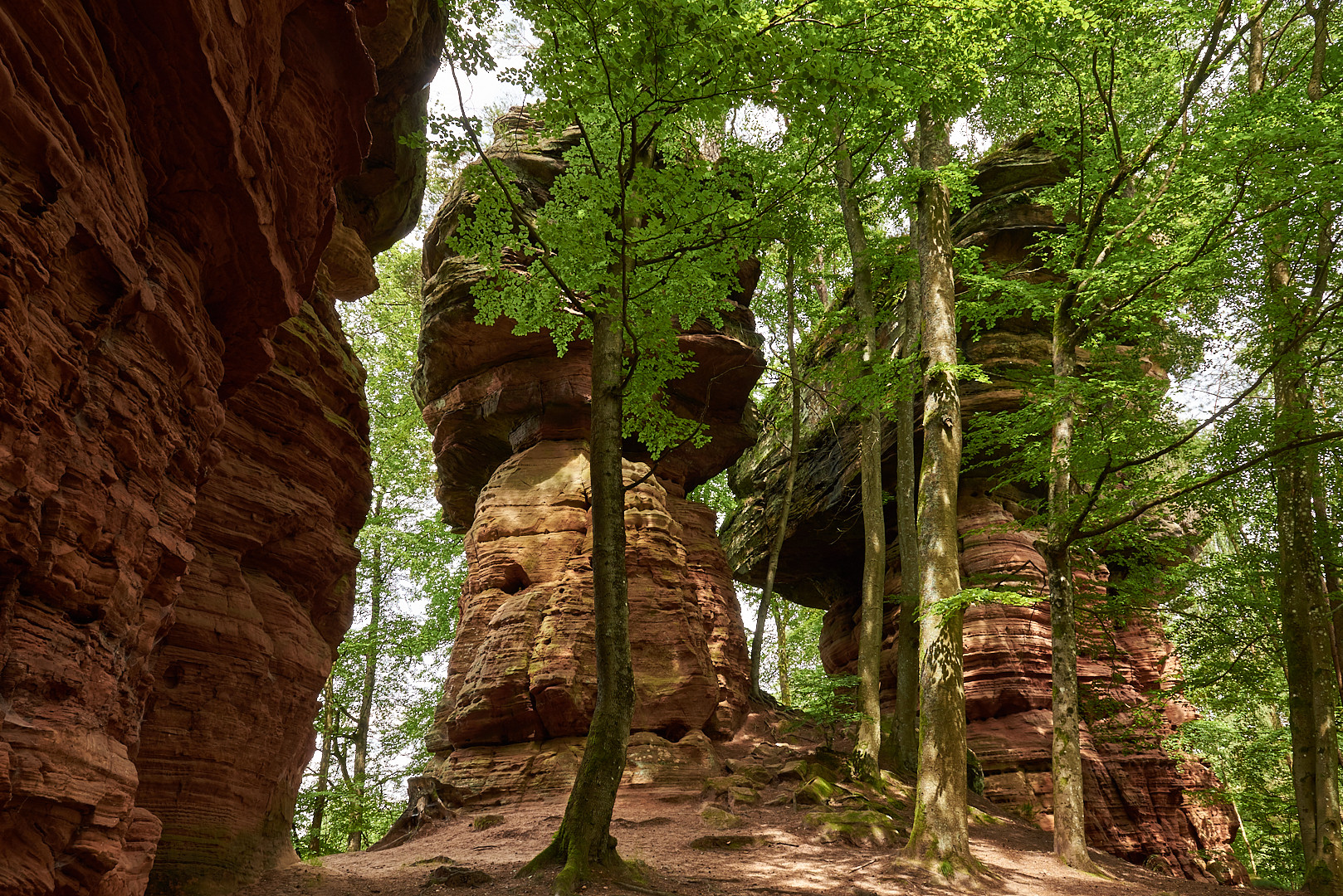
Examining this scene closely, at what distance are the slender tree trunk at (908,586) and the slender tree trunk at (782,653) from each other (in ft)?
37.4

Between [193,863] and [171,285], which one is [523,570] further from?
[171,285]

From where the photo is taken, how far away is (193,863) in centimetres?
739

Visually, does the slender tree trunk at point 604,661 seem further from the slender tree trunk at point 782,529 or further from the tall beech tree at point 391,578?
the tall beech tree at point 391,578

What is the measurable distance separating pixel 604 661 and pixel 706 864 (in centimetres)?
329

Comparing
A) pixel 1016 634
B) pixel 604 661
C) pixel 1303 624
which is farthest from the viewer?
pixel 1016 634

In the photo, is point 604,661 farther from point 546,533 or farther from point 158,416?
point 546,533

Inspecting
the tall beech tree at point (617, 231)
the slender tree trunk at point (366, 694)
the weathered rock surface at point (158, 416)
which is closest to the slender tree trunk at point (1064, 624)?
the tall beech tree at point (617, 231)

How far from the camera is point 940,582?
10336 millimetres

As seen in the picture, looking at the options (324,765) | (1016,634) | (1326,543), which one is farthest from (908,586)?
(324,765)

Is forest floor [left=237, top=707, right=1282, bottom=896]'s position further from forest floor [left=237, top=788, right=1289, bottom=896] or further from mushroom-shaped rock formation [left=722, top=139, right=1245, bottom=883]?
mushroom-shaped rock formation [left=722, top=139, right=1245, bottom=883]

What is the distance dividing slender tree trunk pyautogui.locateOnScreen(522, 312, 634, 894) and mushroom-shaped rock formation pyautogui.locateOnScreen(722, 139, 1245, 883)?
7.04 metres

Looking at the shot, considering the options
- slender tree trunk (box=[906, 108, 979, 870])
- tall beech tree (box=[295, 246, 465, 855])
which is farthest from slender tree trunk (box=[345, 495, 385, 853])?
slender tree trunk (box=[906, 108, 979, 870])

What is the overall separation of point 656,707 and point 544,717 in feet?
7.47

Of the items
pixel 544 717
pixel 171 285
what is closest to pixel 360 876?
pixel 544 717
